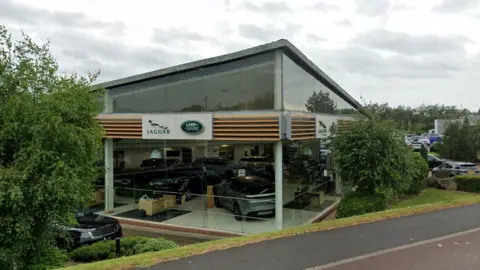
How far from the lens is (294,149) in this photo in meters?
14.7

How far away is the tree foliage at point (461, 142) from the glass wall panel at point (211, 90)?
28231mm

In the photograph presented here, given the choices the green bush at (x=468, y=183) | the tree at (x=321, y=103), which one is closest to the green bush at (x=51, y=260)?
the tree at (x=321, y=103)

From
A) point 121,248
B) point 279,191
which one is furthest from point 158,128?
point 121,248

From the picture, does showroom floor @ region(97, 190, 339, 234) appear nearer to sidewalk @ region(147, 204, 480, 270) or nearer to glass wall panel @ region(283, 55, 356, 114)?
glass wall panel @ region(283, 55, 356, 114)

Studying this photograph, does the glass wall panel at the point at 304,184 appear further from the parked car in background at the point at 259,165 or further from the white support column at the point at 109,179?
the white support column at the point at 109,179

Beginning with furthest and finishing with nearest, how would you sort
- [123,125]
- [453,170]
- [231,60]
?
1. [453,170]
2. [123,125]
3. [231,60]

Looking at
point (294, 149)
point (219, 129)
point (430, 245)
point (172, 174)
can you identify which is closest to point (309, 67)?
point (294, 149)

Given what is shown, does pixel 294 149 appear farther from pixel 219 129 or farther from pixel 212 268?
pixel 212 268

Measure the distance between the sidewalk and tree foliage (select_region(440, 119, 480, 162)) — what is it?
26283mm

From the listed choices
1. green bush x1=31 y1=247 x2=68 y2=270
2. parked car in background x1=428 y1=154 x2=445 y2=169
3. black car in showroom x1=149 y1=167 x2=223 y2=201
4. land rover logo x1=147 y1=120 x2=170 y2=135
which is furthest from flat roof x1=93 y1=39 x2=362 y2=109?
parked car in background x1=428 y1=154 x2=445 y2=169

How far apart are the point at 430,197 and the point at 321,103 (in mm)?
6696

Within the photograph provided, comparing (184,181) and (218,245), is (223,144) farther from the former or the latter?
(218,245)

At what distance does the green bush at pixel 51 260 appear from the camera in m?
7.22

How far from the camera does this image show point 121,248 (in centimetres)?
881
